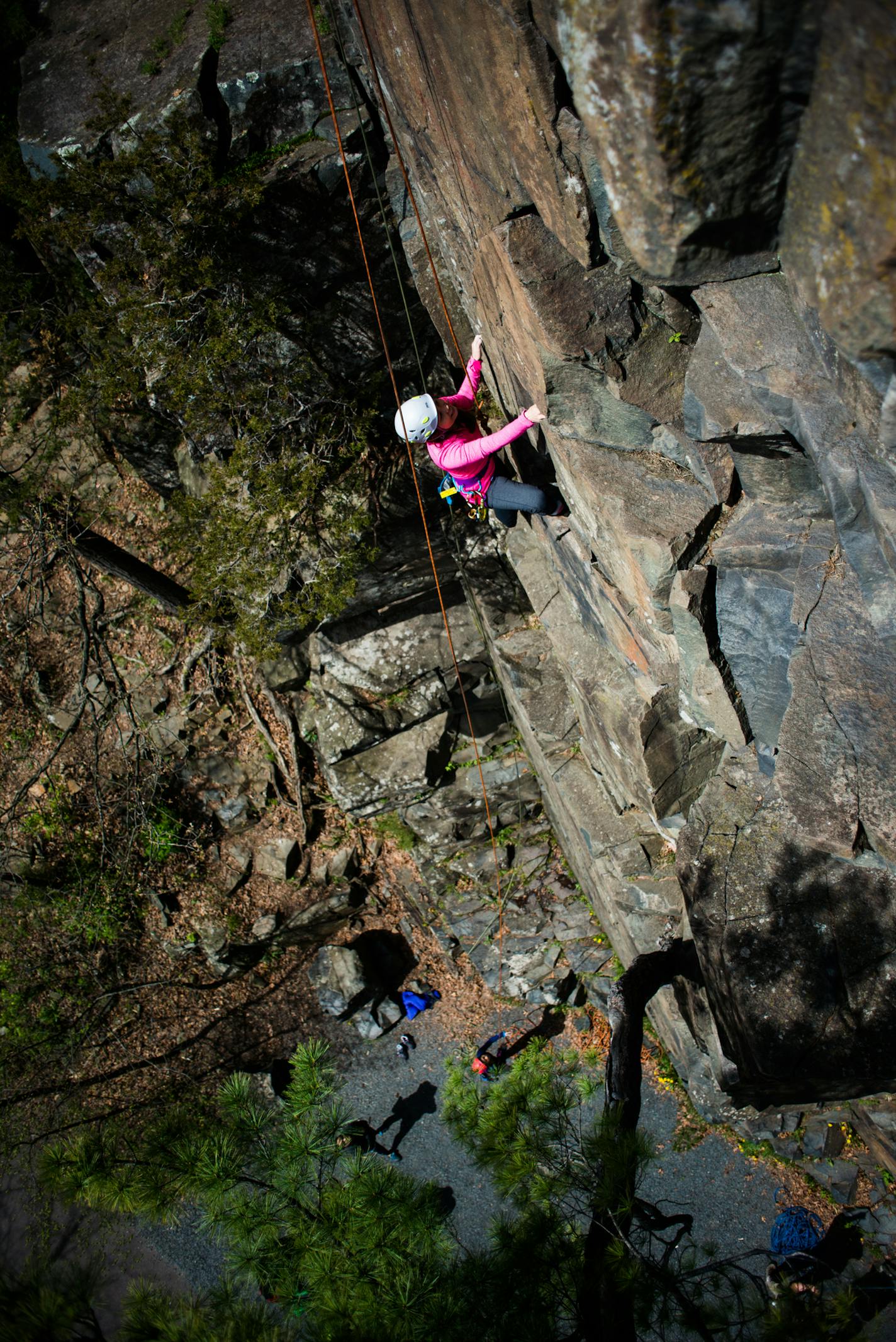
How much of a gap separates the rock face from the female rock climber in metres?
0.20

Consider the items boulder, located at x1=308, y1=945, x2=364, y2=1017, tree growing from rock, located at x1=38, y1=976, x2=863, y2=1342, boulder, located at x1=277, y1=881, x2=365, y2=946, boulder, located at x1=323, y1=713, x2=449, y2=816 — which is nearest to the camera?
tree growing from rock, located at x1=38, y1=976, x2=863, y2=1342

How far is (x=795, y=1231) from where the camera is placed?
5883mm

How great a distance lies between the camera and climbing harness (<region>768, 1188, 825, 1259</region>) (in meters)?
5.84

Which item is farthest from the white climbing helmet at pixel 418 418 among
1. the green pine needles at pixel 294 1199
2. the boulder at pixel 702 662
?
the green pine needles at pixel 294 1199

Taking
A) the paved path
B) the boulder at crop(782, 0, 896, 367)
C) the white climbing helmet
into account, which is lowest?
the paved path

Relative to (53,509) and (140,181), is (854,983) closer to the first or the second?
(140,181)

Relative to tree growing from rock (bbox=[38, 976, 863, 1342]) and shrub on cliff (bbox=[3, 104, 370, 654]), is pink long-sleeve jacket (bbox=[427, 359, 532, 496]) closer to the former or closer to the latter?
shrub on cliff (bbox=[3, 104, 370, 654])

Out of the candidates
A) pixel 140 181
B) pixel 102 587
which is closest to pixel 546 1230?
pixel 140 181

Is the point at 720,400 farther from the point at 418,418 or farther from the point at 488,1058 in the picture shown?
the point at 488,1058

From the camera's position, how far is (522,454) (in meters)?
5.54

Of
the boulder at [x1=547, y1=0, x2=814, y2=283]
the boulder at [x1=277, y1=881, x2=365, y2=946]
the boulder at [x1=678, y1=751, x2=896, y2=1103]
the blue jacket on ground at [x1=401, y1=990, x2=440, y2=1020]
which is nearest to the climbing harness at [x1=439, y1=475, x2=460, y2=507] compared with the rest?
the boulder at [x1=678, y1=751, x2=896, y2=1103]

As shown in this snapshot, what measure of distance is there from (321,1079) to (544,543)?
4235mm

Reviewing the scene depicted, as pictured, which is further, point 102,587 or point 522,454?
point 102,587

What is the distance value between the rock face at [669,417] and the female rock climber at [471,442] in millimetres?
199
